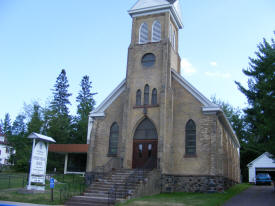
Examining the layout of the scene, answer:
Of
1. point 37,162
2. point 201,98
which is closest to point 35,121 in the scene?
point 37,162

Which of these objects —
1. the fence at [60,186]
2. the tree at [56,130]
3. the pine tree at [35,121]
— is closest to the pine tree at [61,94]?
the tree at [56,130]

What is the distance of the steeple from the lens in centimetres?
2661

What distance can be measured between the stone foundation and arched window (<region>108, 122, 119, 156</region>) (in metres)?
5.38

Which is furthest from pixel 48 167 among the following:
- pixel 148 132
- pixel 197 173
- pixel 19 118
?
pixel 197 173

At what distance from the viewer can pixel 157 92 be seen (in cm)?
2495

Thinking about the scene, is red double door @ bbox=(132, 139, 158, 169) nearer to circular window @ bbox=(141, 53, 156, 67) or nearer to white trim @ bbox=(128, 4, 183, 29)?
circular window @ bbox=(141, 53, 156, 67)

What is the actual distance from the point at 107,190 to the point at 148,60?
11506 mm

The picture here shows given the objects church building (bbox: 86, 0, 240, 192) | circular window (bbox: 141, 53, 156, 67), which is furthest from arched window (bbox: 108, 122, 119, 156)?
circular window (bbox: 141, 53, 156, 67)

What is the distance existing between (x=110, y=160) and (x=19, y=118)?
32760 mm

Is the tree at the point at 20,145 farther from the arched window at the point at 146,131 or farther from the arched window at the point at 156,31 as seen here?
the arched window at the point at 156,31

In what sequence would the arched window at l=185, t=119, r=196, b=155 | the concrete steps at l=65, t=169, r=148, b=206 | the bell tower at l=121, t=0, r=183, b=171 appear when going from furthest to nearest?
the bell tower at l=121, t=0, r=183, b=171 < the arched window at l=185, t=119, r=196, b=155 < the concrete steps at l=65, t=169, r=148, b=206

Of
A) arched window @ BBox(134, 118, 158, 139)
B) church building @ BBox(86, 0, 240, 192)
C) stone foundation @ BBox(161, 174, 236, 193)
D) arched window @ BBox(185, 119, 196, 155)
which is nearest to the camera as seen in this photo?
stone foundation @ BBox(161, 174, 236, 193)

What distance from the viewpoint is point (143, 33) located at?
89.5 feet

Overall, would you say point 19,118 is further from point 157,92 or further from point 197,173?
point 197,173
